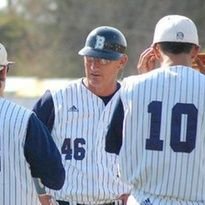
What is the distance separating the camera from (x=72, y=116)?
6230mm

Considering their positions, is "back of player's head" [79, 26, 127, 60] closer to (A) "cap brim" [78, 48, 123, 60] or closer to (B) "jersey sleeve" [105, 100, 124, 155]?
(A) "cap brim" [78, 48, 123, 60]

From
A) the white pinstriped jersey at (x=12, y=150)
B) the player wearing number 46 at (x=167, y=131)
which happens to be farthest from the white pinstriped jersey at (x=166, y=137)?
the white pinstriped jersey at (x=12, y=150)

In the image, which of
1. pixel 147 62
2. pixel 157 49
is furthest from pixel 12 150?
pixel 147 62

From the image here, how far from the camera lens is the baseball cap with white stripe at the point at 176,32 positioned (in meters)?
4.91

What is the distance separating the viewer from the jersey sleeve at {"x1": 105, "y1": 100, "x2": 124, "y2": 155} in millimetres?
4996

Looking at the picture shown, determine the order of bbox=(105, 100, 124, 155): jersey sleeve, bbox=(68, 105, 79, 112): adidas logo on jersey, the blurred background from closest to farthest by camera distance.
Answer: bbox=(105, 100, 124, 155): jersey sleeve, bbox=(68, 105, 79, 112): adidas logo on jersey, the blurred background

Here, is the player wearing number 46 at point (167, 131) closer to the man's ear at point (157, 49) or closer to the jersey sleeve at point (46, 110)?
the man's ear at point (157, 49)

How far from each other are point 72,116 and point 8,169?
1503mm

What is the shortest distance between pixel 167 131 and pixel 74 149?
1.46 meters

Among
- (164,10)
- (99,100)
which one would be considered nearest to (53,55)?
(164,10)

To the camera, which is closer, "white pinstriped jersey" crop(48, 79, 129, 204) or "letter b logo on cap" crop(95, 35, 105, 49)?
"white pinstriped jersey" crop(48, 79, 129, 204)

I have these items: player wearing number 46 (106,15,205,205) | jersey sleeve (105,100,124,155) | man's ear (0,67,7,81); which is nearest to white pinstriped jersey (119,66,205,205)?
player wearing number 46 (106,15,205,205)

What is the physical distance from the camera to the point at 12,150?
187 inches

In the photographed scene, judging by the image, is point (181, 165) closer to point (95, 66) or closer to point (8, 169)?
point (8, 169)
